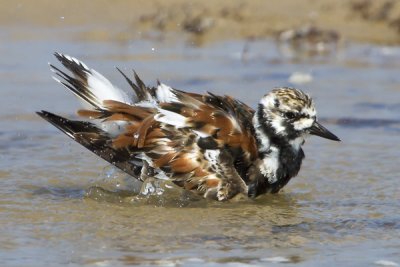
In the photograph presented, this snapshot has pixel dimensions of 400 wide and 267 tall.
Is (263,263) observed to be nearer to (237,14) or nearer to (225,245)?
(225,245)

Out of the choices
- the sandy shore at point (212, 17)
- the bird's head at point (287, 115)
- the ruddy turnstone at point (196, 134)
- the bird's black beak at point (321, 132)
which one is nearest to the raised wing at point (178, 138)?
the ruddy turnstone at point (196, 134)

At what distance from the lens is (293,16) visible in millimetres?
11891

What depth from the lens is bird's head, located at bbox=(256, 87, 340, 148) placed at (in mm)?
5898

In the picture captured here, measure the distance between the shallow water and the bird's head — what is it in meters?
0.37

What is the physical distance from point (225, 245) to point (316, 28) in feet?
22.1

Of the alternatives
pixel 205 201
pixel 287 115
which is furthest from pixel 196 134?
pixel 287 115

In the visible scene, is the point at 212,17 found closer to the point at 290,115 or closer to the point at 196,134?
the point at 290,115

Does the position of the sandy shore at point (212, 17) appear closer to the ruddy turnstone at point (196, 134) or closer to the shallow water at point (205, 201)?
the shallow water at point (205, 201)

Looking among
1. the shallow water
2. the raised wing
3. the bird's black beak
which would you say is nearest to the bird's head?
the bird's black beak

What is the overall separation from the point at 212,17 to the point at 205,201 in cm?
631

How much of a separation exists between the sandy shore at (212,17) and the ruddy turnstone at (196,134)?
5.43 metres

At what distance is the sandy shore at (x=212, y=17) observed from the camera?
454 inches

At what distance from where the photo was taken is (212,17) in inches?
466

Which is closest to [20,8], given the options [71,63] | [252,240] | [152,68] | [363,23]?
[152,68]
